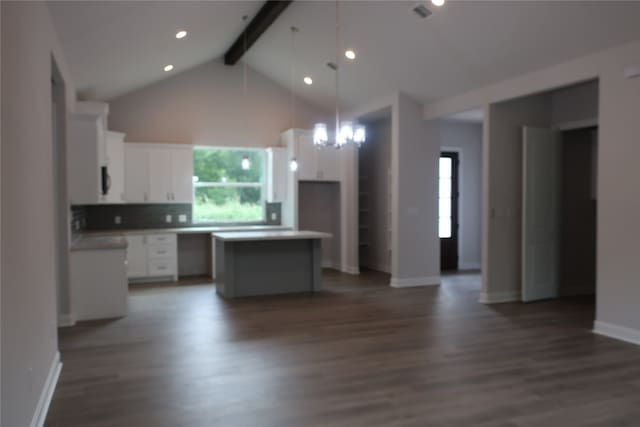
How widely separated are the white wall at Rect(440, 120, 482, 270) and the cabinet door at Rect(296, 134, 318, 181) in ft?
8.20

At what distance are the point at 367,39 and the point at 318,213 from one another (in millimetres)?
3927

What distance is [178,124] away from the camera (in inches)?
326

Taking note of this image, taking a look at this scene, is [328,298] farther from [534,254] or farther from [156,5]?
[156,5]

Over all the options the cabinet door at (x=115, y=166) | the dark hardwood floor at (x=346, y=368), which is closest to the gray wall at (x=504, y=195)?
the dark hardwood floor at (x=346, y=368)

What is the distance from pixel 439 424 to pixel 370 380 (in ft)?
2.49

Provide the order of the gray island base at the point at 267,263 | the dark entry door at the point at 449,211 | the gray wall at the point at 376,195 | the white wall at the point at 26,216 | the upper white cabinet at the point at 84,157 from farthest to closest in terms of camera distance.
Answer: the dark entry door at the point at 449,211 → the gray wall at the point at 376,195 → the gray island base at the point at 267,263 → the upper white cabinet at the point at 84,157 → the white wall at the point at 26,216

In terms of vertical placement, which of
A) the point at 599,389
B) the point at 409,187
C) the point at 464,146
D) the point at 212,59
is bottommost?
the point at 599,389

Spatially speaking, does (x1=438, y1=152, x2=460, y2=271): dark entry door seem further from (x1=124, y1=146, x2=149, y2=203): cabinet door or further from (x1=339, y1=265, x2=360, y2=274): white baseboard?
(x1=124, y1=146, x2=149, y2=203): cabinet door

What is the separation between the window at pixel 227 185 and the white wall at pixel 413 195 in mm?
2746

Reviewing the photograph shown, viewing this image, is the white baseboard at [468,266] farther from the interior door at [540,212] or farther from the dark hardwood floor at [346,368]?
the dark hardwood floor at [346,368]

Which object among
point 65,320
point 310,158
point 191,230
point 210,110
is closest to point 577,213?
point 310,158

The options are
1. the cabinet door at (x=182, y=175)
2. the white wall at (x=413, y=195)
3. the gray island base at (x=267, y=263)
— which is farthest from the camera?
the cabinet door at (x=182, y=175)

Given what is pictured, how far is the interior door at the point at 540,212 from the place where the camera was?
6164 millimetres

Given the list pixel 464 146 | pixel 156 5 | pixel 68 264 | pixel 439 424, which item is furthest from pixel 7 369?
pixel 464 146
